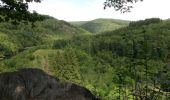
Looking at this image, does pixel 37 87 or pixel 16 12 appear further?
pixel 16 12

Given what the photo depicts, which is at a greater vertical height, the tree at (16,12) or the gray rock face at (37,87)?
the tree at (16,12)

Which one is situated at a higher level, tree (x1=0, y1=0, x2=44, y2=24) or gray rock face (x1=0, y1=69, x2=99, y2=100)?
tree (x1=0, y1=0, x2=44, y2=24)

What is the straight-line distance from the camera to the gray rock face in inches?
499

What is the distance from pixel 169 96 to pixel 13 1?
9.86m

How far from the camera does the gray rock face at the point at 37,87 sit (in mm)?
12670

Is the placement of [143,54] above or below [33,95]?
above

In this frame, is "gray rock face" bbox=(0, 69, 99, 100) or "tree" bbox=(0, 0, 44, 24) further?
"tree" bbox=(0, 0, 44, 24)

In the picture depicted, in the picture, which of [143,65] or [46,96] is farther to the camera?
[143,65]

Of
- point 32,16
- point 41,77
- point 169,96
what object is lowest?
point 169,96

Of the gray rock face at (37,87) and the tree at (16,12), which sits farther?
the tree at (16,12)

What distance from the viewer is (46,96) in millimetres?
12789

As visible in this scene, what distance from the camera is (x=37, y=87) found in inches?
506

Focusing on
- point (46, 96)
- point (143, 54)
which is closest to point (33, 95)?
point (46, 96)

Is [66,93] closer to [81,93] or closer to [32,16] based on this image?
[81,93]
